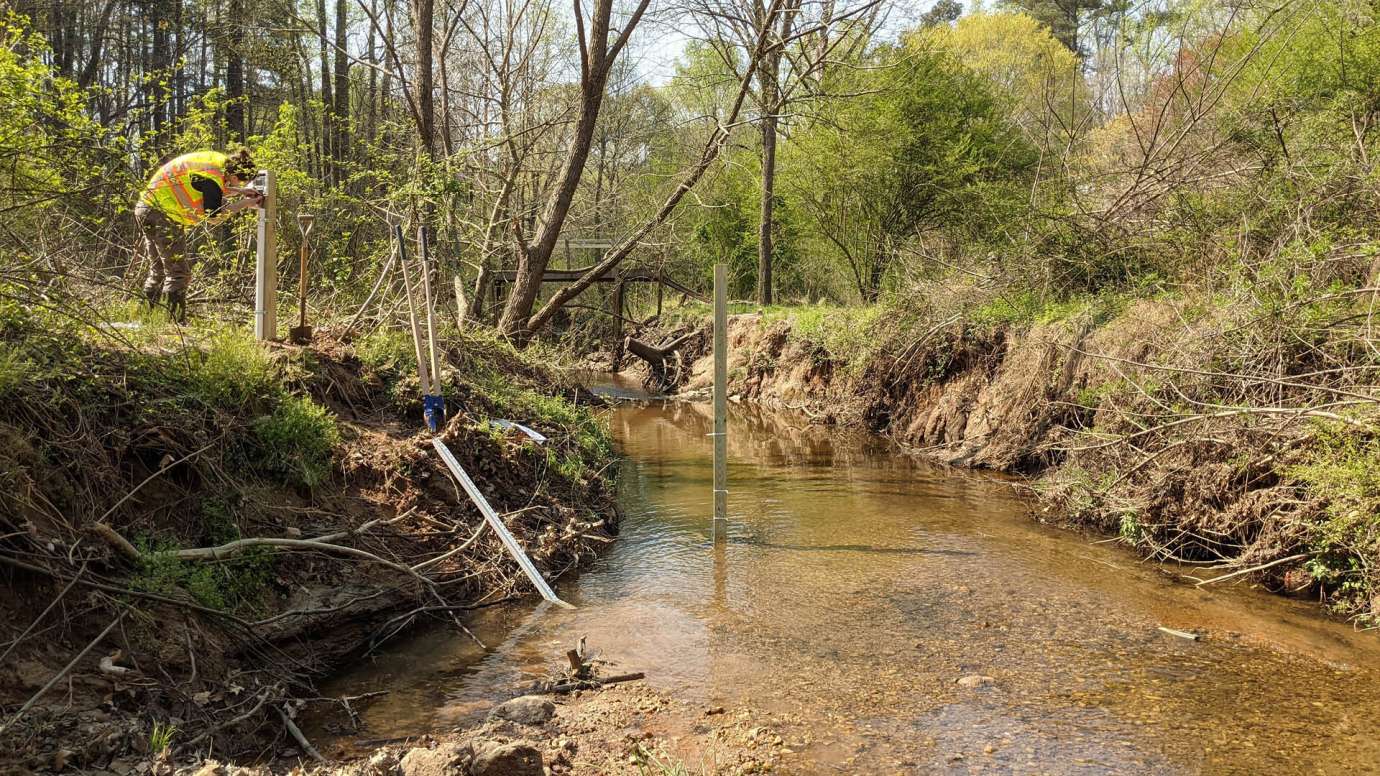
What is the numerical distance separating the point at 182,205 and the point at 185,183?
0.22 meters

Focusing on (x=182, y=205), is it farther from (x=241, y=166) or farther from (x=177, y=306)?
(x=177, y=306)

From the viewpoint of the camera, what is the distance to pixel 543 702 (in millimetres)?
4984

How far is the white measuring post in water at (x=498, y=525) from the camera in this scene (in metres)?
6.91

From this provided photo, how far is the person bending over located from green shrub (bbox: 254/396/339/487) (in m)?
2.04

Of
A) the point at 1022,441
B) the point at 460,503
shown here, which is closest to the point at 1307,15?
the point at 1022,441

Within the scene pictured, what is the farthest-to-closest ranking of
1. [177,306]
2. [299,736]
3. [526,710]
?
1. [177,306]
2. [526,710]
3. [299,736]

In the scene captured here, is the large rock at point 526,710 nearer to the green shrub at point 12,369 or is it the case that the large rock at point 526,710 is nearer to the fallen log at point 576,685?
the fallen log at point 576,685

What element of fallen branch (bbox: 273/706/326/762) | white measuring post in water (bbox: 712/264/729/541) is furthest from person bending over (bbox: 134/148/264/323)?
fallen branch (bbox: 273/706/326/762)

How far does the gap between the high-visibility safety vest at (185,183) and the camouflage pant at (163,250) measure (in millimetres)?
130

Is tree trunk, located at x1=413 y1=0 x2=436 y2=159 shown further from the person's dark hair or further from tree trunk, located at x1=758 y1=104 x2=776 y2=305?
tree trunk, located at x1=758 y1=104 x2=776 y2=305

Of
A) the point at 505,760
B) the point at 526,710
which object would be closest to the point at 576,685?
the point at 526,710

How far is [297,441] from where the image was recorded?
662 cm

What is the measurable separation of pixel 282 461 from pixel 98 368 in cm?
130

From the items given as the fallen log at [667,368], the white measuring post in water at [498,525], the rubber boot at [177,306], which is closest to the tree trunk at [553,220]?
the rubber boot at [177,306]
